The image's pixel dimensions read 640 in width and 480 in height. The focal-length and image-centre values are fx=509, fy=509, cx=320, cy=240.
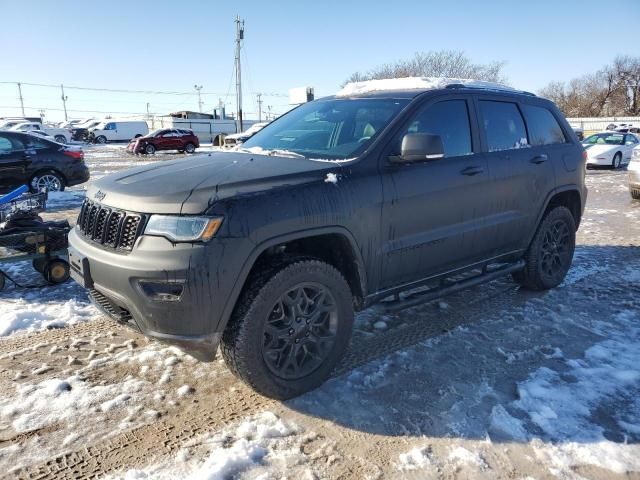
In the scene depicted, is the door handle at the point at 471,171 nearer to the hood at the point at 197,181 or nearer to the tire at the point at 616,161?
the hood at the point at 197,181

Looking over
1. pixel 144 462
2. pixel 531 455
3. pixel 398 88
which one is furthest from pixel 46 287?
pixel 531 455

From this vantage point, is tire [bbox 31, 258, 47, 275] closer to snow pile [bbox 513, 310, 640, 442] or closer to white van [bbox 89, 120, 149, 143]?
snow pile [bbox 513, 310, 640, 442]

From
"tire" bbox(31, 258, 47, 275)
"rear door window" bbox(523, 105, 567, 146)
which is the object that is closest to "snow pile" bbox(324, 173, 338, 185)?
"rear door window" bbox(523, 105, 567, 146)

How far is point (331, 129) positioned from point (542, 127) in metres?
2.34

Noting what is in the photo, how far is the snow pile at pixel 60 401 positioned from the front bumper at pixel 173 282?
0.61m

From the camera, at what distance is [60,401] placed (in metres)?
3.09

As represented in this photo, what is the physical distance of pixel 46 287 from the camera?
5.14 metres

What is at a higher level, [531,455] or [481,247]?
[481,247]

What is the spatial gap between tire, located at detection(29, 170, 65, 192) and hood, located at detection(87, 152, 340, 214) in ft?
28.5

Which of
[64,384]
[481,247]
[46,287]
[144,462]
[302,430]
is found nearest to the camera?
[144,462]

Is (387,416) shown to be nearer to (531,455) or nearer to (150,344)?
(531,455)

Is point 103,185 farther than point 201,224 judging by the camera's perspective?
Yes

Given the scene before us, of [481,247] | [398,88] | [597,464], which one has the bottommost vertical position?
[597,464]

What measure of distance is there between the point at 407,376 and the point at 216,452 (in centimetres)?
140
